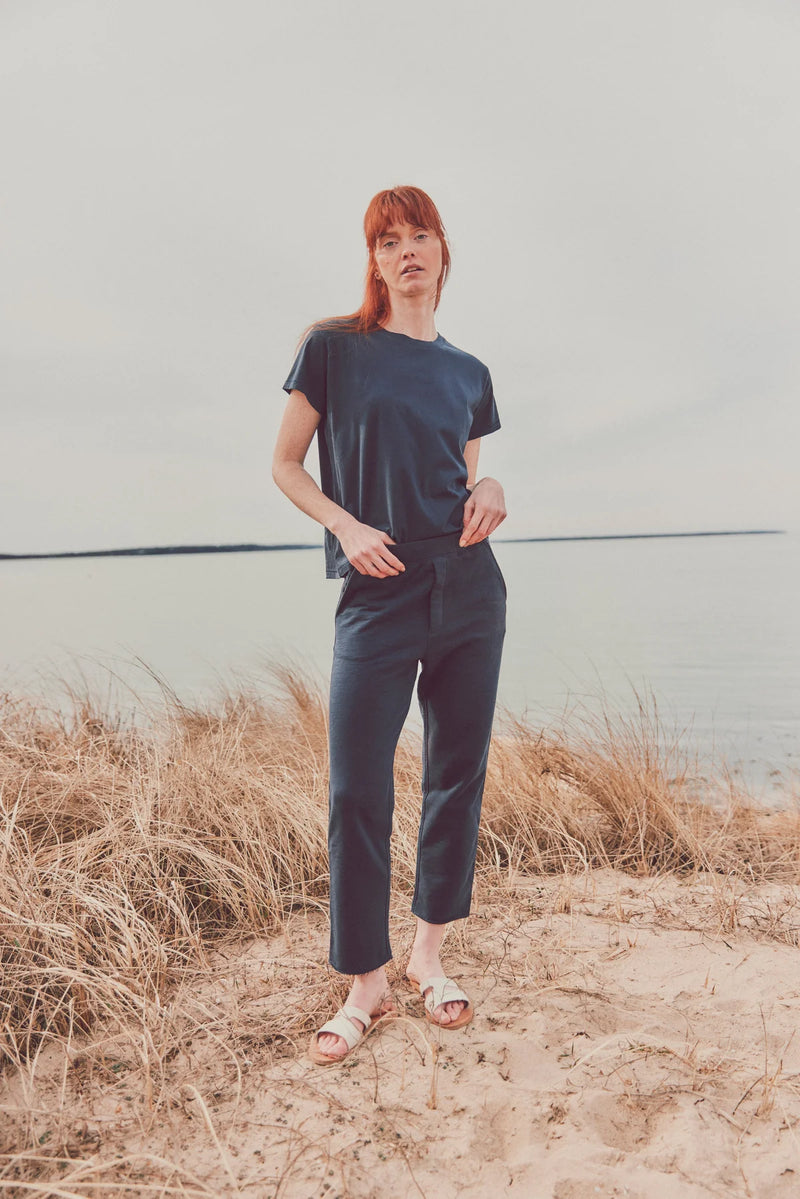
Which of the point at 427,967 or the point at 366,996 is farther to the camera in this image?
the point at 427,967

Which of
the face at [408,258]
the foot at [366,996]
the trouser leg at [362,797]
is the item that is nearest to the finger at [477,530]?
the trouser leg at [362,797]

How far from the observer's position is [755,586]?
73.4 feet

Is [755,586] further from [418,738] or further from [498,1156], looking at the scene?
[498,1156]

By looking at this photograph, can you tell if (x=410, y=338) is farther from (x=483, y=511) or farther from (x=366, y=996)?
(x=366, y=996)

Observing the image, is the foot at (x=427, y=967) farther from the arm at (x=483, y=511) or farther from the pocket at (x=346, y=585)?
the arm at (x=483, y=511)

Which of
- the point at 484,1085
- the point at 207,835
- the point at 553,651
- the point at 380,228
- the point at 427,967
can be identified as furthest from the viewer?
the point at 553,651

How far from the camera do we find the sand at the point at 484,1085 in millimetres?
1587

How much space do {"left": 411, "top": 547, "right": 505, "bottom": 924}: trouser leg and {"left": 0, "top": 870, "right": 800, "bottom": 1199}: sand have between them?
13.1 inches

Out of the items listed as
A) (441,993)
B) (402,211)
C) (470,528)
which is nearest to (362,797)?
(441,993)

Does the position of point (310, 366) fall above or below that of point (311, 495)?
above

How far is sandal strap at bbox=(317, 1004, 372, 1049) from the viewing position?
6.58 feet

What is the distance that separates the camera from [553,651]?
11.1 metres

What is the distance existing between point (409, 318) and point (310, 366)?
1.04ft

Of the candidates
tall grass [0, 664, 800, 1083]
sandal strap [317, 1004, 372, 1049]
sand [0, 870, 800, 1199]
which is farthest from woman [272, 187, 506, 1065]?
tall grass [0, 664, 800, 1083]
